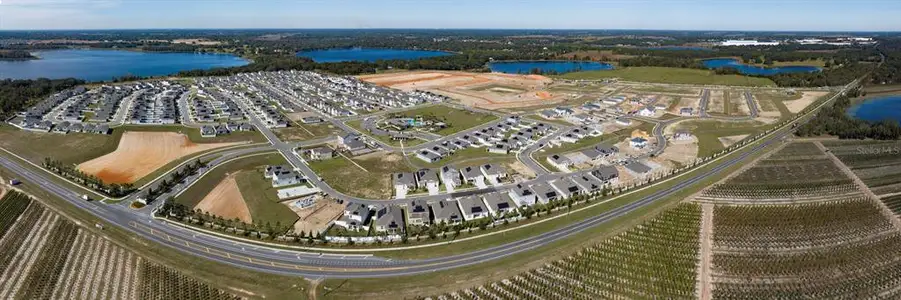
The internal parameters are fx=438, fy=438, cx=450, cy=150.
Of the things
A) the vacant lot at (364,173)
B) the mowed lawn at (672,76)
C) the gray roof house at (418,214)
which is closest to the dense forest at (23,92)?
the vacant lot at (364,173)

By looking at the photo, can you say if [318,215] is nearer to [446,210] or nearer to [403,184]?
[403,184]

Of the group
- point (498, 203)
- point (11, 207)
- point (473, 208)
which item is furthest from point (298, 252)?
point (11, 207)

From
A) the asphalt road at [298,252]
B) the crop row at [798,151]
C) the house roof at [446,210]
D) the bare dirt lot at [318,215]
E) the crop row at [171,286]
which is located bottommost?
the crop row at [171,286]

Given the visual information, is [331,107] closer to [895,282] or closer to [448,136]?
[448,136]

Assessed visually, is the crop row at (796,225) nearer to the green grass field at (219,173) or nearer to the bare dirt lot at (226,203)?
the bare dirt lot at (226,203)

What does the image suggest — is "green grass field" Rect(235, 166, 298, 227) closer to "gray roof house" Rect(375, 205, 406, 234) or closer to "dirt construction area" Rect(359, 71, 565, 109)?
"gray roof house" Rect(375, 205, 406, 234)

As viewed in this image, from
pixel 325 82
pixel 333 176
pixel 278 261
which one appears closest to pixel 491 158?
pixel 333 176
